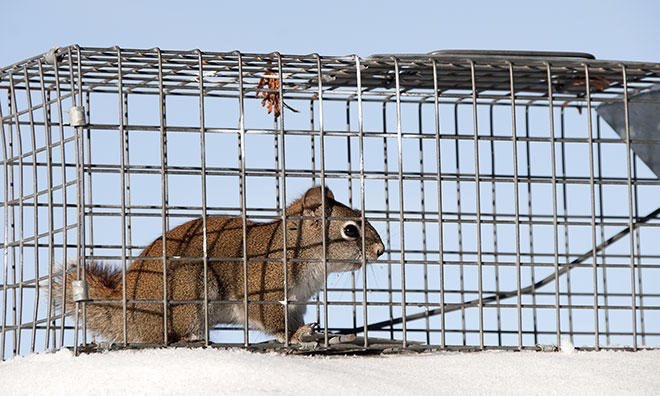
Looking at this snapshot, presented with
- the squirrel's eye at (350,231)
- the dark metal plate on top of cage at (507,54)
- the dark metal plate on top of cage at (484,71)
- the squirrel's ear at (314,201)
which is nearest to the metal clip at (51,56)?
the dark metal plate on top of cage at (484,71)

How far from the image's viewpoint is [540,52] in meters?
4.40

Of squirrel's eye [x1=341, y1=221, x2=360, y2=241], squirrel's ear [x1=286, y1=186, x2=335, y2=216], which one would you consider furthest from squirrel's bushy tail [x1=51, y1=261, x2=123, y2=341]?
squirrel's eye [x1=341, y1=221, x2=360, y2=241]

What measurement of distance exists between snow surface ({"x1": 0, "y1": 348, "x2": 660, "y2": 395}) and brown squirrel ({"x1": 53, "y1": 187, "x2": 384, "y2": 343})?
470 mm

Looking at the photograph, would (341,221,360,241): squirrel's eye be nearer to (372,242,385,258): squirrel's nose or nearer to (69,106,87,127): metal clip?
(372,242,385,258): squirrel's nose

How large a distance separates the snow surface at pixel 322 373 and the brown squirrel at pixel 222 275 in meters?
0.47

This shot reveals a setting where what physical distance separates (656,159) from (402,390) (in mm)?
2383

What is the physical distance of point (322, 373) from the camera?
11.5 ft

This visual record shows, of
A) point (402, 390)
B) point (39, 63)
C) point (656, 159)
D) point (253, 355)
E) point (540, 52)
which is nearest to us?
point (402, 390)

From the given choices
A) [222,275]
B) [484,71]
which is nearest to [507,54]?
[484,71]

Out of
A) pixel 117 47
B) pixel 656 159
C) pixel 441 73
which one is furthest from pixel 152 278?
pixel 656 159

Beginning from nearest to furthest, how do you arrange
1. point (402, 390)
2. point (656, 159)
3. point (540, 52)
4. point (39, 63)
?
1. point (402, 390)
2. point (39, 63)
3. point (540, 52)
4. point (656, 159)

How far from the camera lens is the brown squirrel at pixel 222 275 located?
455 centimetres

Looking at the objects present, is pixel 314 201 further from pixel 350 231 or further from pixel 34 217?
pixel 34 217

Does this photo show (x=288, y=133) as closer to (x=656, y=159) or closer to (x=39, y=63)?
(x=39, y=63)
